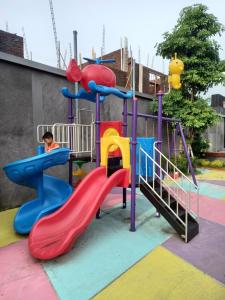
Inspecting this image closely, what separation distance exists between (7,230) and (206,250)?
3275 mm

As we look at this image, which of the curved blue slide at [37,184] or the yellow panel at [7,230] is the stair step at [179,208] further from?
the yellow panel at [7,230]

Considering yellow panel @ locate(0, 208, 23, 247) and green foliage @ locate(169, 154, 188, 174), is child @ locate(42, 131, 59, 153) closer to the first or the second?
yellow panel @ locate(0, 208, 23, 247)

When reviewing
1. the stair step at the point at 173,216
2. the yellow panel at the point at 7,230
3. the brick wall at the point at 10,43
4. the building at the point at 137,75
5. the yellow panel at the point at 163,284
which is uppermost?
the building at the point at 137,75

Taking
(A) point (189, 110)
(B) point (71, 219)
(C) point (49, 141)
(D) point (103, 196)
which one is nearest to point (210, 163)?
(A) point (189, 110)

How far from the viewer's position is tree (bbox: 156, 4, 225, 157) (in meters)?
8.34

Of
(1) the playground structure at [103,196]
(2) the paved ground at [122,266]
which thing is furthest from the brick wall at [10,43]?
(2) the paved ground at [122,266]

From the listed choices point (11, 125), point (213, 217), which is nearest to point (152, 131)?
point (213, 217)

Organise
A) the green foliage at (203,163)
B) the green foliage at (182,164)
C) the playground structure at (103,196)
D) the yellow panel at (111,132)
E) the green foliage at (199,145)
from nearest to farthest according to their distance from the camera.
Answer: the playground structure at (103,196) → the yellow panel at (111,132) → the green foliage at (182,164) → the green foliage at (203,163) → the green foliage at (199,145)

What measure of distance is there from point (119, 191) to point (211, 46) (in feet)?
Result: 21.9

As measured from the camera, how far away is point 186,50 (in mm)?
8742

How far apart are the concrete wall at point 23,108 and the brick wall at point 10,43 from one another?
1.03 m

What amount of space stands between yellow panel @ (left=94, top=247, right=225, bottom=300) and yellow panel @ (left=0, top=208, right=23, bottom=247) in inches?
74.0

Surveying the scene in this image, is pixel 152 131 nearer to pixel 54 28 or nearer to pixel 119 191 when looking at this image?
pixel 119 191

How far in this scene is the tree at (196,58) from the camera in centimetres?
834
